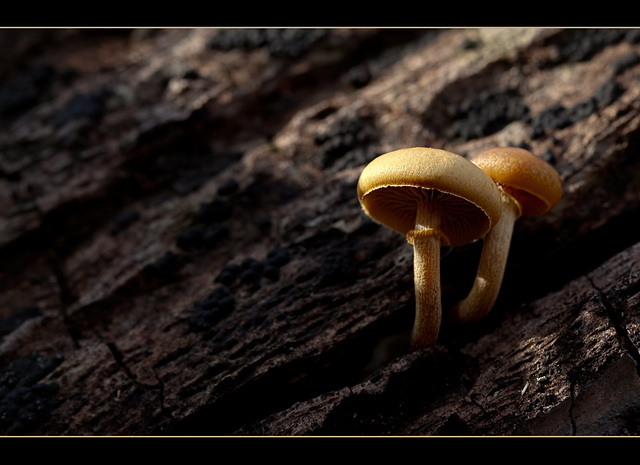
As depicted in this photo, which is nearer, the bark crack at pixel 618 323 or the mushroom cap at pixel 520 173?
the bark crack at pixel 618 323

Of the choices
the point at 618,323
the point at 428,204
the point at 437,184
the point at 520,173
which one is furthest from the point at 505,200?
the point at 618,323

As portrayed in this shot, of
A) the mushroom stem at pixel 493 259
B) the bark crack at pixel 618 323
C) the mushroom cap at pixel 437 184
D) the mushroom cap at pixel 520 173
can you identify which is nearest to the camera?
the mushroom cap at pixel 437 184

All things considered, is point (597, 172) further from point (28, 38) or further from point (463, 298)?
point (28, 38)

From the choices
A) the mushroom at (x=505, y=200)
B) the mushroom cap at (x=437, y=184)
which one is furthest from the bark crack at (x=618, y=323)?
the mushroom cap at (x=437, y=184)

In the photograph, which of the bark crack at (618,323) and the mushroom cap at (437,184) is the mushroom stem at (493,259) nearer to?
the mushroom cap at (437,184)

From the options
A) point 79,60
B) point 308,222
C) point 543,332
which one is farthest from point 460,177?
point 79,60

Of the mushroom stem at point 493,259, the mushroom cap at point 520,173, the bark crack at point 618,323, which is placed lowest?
the bark crack at point 618,323

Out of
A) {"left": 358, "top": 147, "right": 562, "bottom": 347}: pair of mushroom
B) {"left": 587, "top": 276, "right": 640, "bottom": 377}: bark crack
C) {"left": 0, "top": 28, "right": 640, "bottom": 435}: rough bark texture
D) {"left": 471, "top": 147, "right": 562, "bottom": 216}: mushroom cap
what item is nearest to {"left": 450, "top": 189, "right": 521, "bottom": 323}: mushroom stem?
{"left": 358, "top": 147, "right": 562, "bottom": 347}: pair of mushroom
